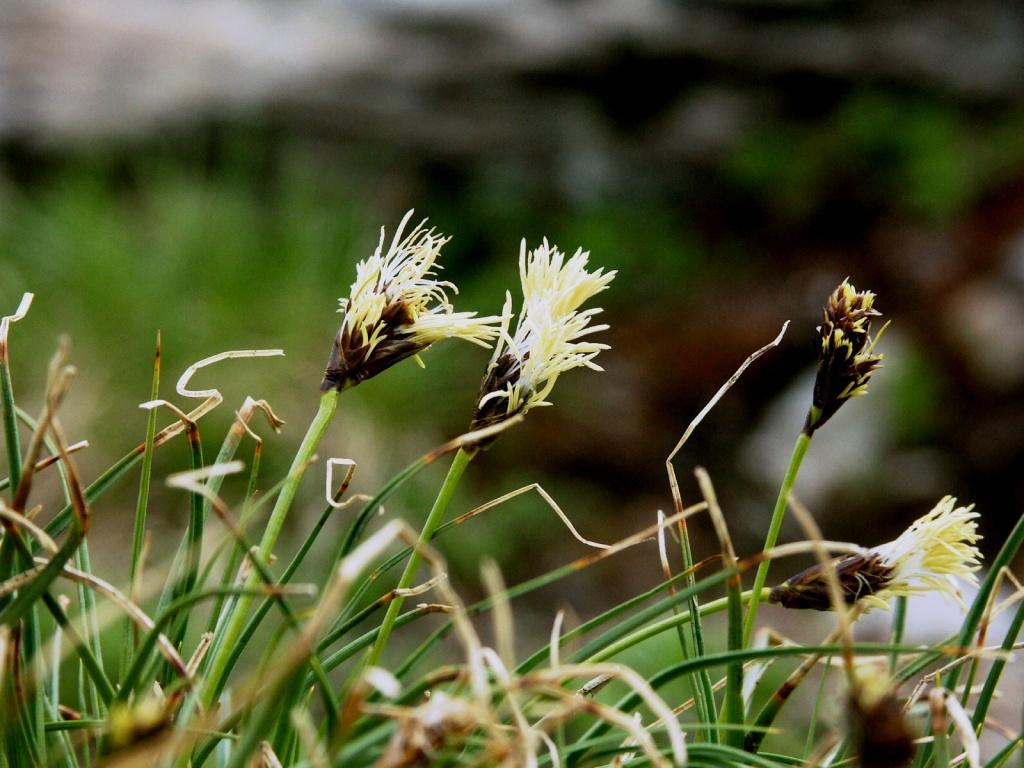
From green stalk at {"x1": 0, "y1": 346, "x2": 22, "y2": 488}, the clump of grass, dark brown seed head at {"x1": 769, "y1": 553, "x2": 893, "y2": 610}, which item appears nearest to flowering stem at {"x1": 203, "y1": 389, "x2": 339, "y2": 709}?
the clump of grass

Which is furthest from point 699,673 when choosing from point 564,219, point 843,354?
point 564,219

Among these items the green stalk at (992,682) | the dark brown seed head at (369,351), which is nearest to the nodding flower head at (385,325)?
the dark brown seed head at (369,351)

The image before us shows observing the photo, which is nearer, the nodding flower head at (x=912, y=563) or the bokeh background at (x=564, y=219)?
the nodding flower head at (x=912, y=563)

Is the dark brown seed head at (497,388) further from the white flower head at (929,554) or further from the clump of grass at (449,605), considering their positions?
the white flower head at (929,554)

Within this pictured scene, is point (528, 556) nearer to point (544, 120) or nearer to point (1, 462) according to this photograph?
point (1, 462)

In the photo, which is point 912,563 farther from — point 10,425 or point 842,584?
point 10,425
